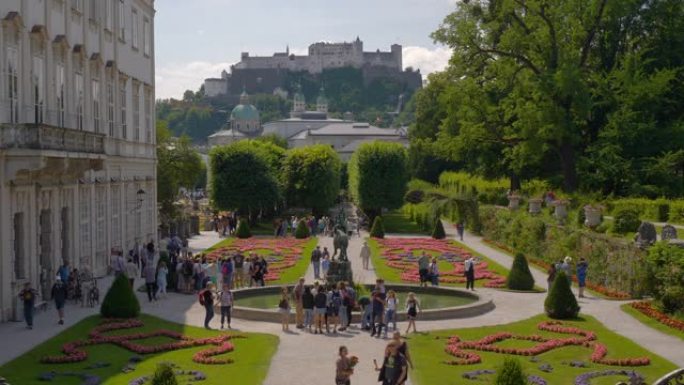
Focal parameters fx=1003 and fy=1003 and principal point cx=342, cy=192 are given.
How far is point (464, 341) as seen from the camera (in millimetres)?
24453

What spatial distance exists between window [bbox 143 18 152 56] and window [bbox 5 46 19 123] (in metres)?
19.9

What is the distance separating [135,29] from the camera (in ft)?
149

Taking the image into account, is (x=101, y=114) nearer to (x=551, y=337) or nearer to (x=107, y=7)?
(x=107, y=7)

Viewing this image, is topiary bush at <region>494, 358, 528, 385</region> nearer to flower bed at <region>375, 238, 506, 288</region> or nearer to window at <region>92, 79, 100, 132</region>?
A: flower bed at <region>375, 238, 506, 288</region>

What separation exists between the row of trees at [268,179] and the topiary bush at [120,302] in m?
43.4

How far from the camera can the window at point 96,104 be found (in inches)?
1474

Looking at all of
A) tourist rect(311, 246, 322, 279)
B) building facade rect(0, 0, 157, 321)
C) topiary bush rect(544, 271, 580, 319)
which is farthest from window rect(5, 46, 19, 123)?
topiary bush rect(544, 271, 580, 319)

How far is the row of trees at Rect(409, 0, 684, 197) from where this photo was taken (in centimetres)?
5572

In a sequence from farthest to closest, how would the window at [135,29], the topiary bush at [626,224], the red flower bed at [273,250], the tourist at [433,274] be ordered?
the window at [135,29]
the red flower bed at [273,250]
the topiary bush at [626,224]
the tourist at [433,274]

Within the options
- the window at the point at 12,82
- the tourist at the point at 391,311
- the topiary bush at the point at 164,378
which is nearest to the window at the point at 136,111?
the window at the point at 12,82

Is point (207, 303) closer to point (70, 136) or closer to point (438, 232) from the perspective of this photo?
point (70, 136)

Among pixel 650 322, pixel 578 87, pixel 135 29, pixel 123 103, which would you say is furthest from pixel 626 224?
pixel 135 29

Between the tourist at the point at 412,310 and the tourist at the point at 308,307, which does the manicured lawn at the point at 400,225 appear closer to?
the tourist at the point at 308,307

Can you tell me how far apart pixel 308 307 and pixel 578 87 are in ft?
105
